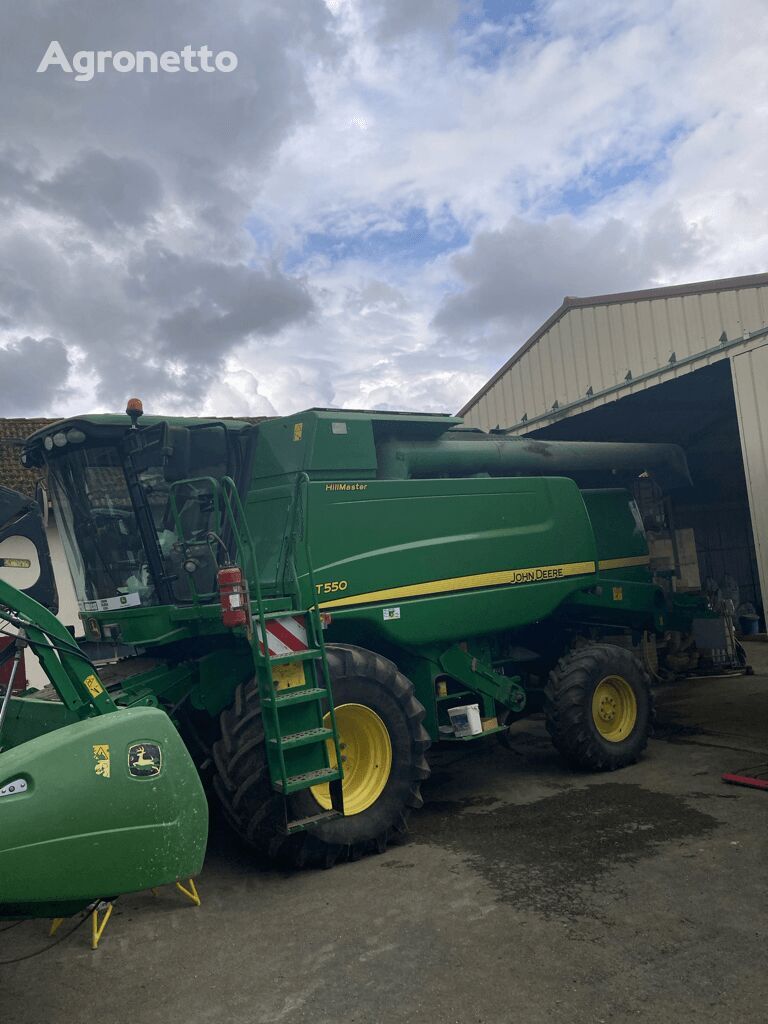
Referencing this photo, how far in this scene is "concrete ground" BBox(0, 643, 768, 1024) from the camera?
3.49m

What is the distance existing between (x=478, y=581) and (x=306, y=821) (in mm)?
2441

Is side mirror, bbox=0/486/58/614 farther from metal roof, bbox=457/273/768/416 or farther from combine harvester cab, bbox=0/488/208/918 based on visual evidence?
metal roof, bbox=457/273/768/416

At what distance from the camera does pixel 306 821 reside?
5.06 metres

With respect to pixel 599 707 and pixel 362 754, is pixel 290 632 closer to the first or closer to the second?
pixel 362 754

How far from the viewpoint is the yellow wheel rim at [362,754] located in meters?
5.61

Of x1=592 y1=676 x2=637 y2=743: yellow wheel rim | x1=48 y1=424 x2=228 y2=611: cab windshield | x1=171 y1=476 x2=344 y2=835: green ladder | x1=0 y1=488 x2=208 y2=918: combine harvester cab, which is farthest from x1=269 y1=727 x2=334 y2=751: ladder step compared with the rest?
x1=592 y1=676 x2=637 y2=743: yellow wheel rim

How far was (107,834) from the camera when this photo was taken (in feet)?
10.6

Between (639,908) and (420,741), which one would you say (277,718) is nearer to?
(420,741)

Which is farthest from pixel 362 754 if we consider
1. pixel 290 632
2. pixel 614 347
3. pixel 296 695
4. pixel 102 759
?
pixel 614 347

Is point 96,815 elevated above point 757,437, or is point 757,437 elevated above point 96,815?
point 757,437

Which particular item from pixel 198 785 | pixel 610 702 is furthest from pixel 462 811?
pixel 198 785

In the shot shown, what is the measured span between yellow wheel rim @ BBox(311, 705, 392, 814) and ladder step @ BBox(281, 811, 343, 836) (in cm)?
34

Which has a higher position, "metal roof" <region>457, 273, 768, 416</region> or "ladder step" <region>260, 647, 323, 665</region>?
"metal roof" <region>457, 273, 768, 416</region>

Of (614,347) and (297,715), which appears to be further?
(614,347)
